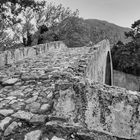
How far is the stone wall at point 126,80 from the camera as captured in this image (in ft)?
54.3

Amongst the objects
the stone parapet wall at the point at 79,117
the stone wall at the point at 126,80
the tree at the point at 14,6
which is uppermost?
the tree at the point at 14,6

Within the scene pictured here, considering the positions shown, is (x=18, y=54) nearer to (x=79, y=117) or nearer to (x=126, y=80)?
(x=79, y=117)

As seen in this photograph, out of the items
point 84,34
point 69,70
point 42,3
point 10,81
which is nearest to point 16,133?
point 10,81

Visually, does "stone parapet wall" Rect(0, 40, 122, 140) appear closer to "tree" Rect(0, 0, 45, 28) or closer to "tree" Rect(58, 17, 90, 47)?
"tree" Rect(0, 0, 45, 28)

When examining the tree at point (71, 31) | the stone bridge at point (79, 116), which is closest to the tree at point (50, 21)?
the tree at point (71, 31)

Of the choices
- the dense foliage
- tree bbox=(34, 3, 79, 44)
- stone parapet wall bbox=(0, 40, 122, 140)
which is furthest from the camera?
the dense foliage

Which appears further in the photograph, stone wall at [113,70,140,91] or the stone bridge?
stone wall at [113,70,140,91]

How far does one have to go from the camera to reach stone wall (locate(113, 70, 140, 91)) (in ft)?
54.3

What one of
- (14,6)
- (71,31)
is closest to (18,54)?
(14,6)

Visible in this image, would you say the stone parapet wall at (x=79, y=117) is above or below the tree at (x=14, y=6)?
below

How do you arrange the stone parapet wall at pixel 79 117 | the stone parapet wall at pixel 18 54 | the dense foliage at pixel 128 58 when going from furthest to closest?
the dense foliage at pixel 128 58, the stone parapet wall at pixel 18 54, the stone parapet wall at pixel 79 117

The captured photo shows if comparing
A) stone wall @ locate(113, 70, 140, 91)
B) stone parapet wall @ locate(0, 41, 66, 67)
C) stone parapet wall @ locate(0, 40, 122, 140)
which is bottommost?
stone wall @ locate(113, 70, 140, 91)

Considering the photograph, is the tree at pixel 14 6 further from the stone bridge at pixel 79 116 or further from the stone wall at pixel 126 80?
the stone wall at pixel 126 80

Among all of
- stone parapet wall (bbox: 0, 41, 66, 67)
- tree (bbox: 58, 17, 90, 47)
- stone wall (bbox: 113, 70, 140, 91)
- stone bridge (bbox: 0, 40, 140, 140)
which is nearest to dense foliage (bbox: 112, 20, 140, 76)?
stone wall (bbox: 113, 70, 140, 91)
